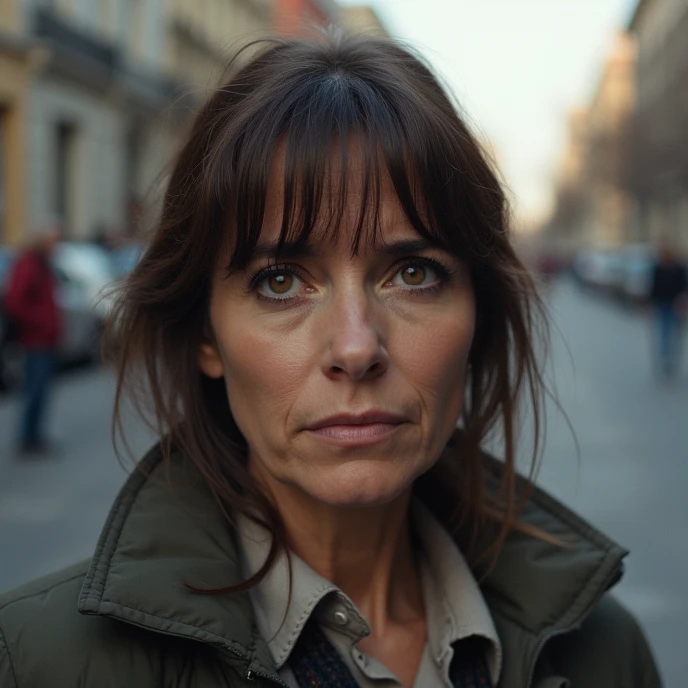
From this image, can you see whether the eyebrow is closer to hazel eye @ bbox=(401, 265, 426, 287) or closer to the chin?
hazel eye @ bbox=(401, 265, 426, 287)

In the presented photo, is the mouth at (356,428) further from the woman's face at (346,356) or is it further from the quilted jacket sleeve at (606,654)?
the quilted jacket sleeve at (606,654)

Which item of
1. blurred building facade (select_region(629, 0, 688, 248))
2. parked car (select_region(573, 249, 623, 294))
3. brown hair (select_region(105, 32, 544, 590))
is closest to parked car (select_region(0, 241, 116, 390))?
brown hair (select_region(105, 32, 544, 590))

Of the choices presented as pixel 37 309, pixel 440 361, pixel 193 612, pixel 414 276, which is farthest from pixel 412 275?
pixel 37 309

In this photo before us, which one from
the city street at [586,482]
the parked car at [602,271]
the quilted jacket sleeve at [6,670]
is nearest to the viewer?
the quilted jacket sleeve at [6,670]

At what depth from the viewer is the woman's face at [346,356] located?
171cm

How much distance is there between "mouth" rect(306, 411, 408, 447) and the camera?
1704 mm

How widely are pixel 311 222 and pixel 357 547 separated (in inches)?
22.5

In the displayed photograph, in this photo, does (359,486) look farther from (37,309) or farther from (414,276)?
(37,309)

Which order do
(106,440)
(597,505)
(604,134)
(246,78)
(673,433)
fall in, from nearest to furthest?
1. (246,78)
2. (597,505)
3. (106,440)
4. (673,433)
5. (604,134)

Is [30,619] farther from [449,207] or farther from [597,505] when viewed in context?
[597,505]


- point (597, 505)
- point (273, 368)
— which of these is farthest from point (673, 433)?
point (273, 368)

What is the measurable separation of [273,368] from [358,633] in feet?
1.47

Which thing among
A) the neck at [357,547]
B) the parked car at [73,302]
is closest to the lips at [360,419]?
the neck at [357,547]

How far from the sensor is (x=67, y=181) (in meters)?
28.0
